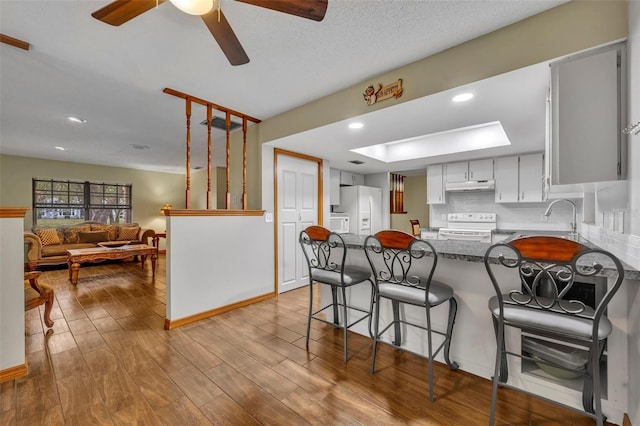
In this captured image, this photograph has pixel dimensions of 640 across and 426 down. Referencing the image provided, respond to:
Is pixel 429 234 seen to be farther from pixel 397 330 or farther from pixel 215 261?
pixel 215 261

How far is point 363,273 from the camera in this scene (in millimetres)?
2264

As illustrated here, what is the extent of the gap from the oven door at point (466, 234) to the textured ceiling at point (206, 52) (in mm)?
3212

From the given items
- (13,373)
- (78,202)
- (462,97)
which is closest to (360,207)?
(462,97)

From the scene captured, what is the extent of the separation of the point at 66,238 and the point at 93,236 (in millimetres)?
466

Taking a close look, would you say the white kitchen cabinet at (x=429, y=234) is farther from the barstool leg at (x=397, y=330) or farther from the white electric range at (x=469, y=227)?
the barstool leg at (x=397, y=330)

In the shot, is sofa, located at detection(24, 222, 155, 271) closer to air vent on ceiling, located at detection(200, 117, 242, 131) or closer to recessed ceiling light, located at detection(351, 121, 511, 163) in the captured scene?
air vent on ceiling, located at detection(200, 117, 242, 131)

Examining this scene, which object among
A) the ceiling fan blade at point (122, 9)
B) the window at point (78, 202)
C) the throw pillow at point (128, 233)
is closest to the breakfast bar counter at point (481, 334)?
the ceiling fan blade at point (122, 9)

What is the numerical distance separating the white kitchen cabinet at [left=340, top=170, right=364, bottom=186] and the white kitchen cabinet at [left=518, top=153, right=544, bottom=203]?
298cm

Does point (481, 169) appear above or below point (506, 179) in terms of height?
above

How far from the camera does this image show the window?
5.94m

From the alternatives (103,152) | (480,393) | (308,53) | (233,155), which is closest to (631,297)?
(480,393)

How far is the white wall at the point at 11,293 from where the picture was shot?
1.79 meters

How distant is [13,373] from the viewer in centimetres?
183

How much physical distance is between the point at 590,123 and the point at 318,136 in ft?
7.73
